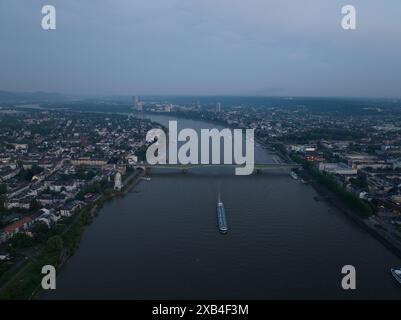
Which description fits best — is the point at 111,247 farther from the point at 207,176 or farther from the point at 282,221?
the point at 207,176

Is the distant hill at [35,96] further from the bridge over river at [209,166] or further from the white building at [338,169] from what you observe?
the white building at [338,169]

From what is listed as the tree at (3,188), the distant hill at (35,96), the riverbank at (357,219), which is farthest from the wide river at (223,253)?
the distant hill at (35,96)

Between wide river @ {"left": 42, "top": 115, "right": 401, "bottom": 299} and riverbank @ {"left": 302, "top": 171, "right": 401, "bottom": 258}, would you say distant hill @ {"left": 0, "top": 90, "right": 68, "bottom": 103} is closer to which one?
riverbank @ {"left": 302, "top": 171, "right": 401, "bottom": 258}

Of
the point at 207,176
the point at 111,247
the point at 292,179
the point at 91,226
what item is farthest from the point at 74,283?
the point at 292,179

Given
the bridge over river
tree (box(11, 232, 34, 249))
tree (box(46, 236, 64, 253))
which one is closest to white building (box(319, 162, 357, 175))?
the bridge over river

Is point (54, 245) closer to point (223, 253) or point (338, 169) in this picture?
point (223, 253)

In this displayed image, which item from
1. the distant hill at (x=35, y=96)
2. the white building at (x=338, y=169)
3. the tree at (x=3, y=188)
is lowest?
the tree at (x=3, y=188)
